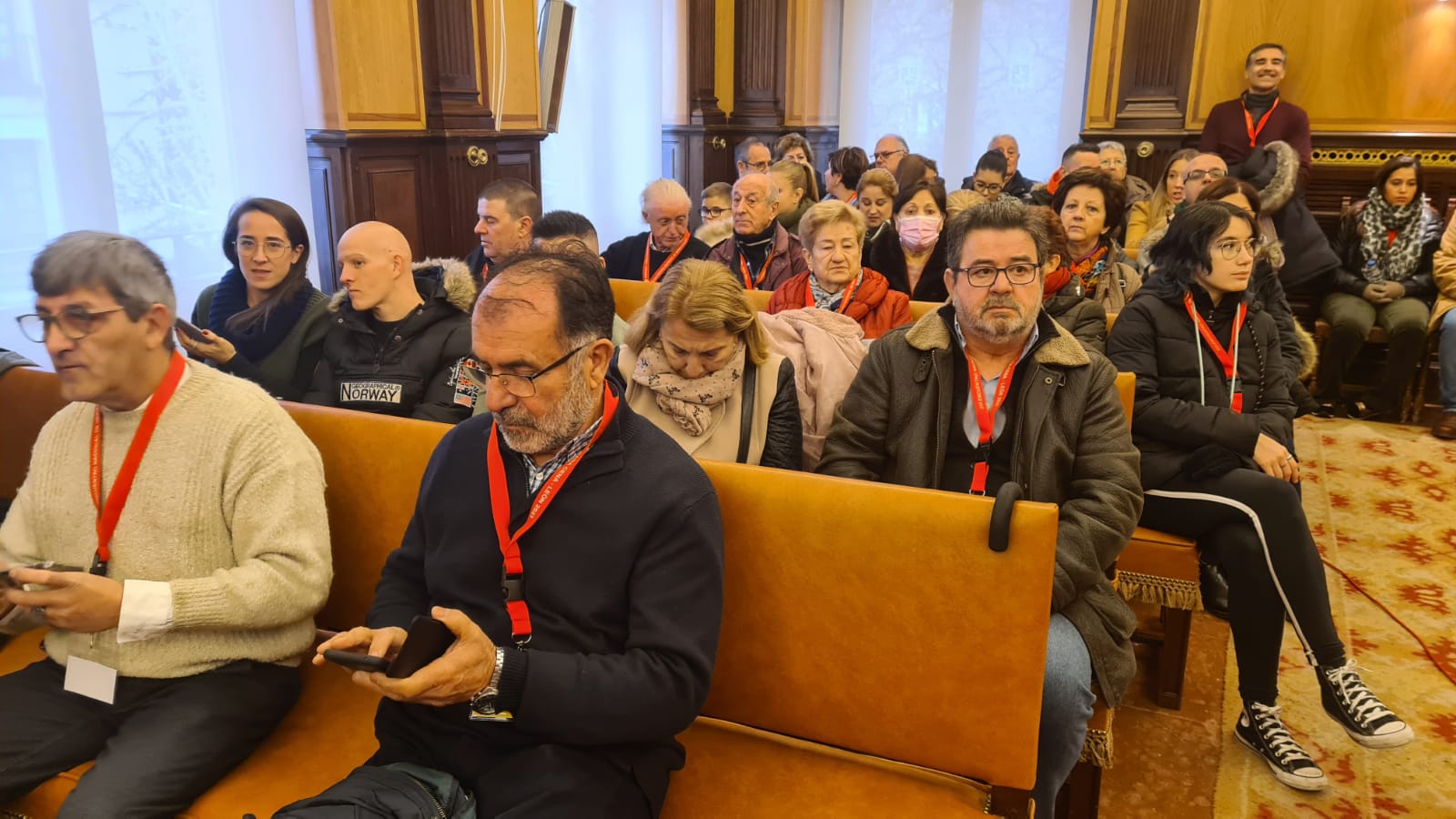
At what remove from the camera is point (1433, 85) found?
646 cm

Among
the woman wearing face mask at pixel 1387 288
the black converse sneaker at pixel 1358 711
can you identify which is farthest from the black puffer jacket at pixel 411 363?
the woman wearing face mask at pixel 1387 288

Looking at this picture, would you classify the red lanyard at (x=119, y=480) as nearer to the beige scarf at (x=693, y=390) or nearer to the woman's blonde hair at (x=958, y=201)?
the beige scarf at (x=693, y=390)

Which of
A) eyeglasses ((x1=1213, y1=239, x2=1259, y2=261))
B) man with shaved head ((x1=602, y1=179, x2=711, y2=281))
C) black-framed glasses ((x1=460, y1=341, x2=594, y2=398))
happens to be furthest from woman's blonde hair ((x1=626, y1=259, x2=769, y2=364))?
man with shaved head ((x1=602, y1=179, x2=711, y2=281))

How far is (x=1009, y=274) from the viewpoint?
211 cm

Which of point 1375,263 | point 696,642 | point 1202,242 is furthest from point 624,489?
point 1375,263

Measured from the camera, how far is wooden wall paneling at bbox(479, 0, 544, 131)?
5039 mm

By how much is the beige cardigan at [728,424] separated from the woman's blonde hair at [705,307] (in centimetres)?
7

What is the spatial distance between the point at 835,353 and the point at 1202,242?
42.5 inches

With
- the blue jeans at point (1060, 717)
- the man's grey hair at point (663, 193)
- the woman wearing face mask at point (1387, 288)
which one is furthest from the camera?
the woman wearing face mask at point (1387, 288)

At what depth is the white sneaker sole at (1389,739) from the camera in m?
2.30

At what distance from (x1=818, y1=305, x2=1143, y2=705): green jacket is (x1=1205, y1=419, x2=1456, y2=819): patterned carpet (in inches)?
27.5

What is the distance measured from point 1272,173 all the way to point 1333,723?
13.1 ft

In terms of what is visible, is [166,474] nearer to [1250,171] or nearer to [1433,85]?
[1250,171]

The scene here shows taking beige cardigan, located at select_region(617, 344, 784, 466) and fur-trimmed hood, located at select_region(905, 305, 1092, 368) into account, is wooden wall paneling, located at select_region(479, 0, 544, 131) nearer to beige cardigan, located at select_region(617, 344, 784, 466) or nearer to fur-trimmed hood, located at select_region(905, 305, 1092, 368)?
beige cardigan, located at select_region(617, 344, 784, 466)
